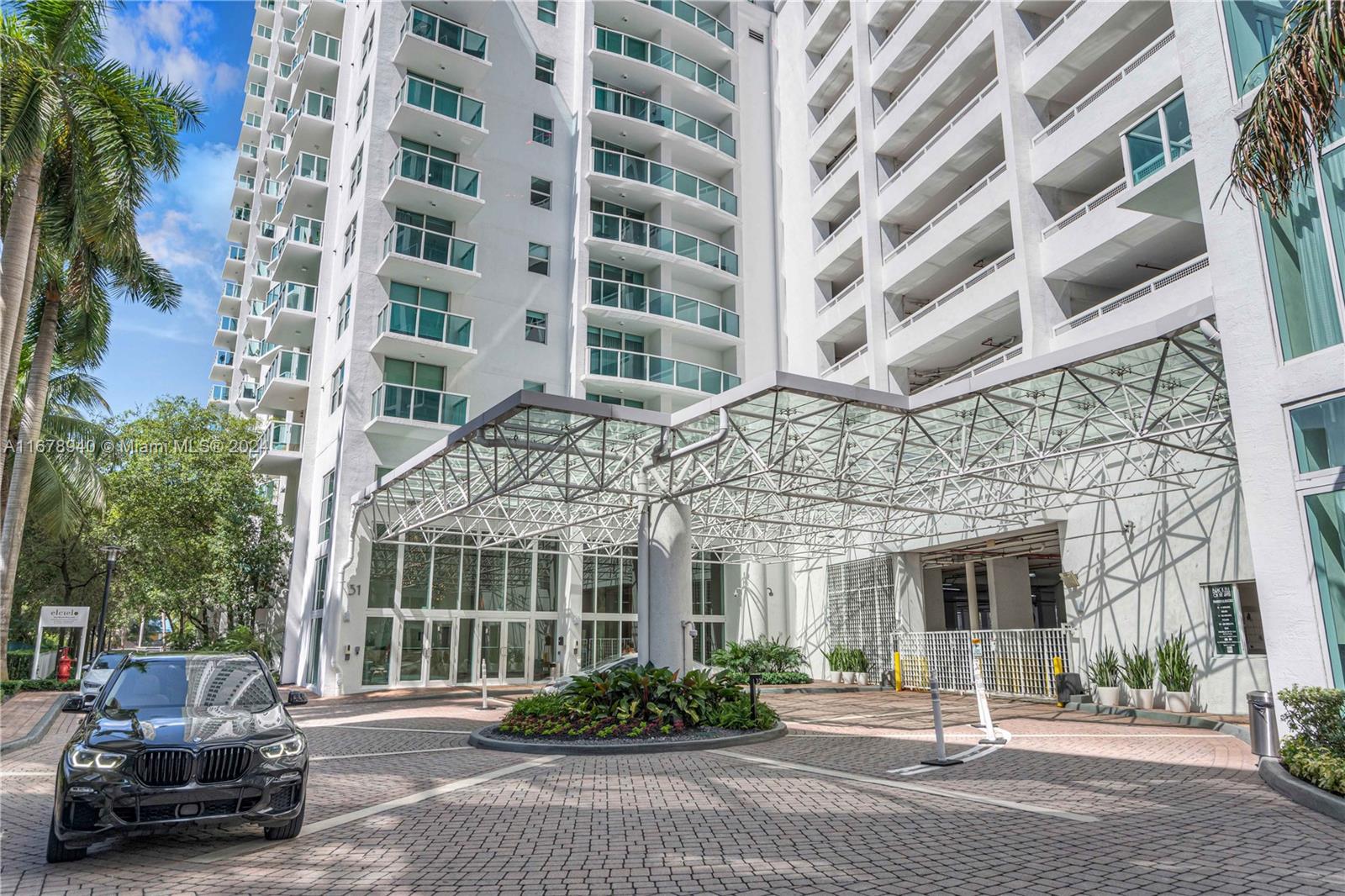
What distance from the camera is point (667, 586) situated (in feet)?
61.6

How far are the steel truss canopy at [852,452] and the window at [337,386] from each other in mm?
4935

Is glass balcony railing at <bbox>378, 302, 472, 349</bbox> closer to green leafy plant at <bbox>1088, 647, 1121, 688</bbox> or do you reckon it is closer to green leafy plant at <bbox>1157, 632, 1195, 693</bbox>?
green leafy plant at <bbox>1088, 647, 1121, 688</bbox>

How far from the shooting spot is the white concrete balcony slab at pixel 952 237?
2581cm

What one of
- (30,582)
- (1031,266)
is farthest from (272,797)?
(30,582)

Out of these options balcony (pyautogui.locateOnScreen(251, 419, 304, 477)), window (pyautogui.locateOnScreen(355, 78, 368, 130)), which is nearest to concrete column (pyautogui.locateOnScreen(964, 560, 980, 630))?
balcony (pyautogui.locateOnScreen(251, 419, 304, 477))

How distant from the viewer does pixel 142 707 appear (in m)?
7.43

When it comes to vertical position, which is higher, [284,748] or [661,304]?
[661,304]

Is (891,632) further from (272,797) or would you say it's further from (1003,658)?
(272,797)

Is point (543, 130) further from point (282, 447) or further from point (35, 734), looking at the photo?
point (35, 734)

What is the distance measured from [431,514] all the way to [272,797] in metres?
19.3

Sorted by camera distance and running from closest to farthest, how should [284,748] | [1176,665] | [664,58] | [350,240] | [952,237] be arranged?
[284,748] → [1176,665] → [952,237] → [350,240] → [664,58]

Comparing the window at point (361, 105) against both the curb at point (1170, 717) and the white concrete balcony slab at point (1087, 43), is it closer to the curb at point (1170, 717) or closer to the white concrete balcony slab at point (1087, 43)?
the white concrete balcony slab at point (1087, 43)

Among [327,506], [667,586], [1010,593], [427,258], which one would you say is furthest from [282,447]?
[1010,593]

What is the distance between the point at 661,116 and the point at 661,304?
359 inches
